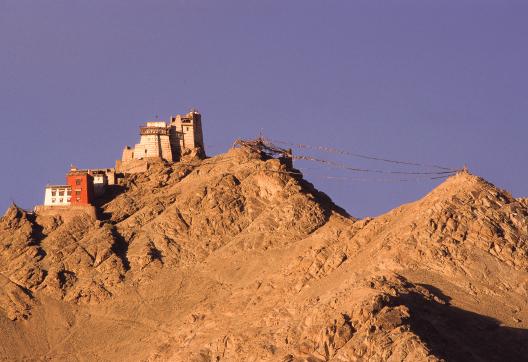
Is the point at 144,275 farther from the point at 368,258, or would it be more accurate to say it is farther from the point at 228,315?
the point at 368,258

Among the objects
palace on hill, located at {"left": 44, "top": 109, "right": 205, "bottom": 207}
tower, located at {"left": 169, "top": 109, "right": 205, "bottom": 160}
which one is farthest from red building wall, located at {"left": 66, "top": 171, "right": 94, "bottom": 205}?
tower, located at {"left": 169, "top": 109, "right": 205, "bottom": 160}

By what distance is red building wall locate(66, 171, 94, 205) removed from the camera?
154375 mm

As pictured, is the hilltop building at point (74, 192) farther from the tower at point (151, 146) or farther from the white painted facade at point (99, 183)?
the tower at point (151, 146)

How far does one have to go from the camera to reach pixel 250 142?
6299 inches

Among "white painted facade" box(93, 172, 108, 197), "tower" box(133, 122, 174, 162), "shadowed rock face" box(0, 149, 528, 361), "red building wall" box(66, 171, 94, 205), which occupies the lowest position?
"shadowed rock face" box(0, 149, 528, 361)

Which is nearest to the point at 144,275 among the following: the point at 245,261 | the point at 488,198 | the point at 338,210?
the point at 245,261

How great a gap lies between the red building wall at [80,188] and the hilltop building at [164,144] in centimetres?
641

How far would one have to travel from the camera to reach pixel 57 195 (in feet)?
510

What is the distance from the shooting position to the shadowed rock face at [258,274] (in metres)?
115

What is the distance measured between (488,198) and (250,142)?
33.8 metres

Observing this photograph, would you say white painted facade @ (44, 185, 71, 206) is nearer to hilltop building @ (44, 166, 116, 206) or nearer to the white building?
hilltop building @ (44, 166, 116, 206)

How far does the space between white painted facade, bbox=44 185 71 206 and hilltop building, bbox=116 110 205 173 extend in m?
7.47

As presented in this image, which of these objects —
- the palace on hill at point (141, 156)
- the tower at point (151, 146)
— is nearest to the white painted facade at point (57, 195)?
the palace on hill at point (141, 156)

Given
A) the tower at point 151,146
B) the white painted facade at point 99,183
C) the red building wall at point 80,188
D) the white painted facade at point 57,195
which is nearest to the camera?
the red building wall at point 80,188
